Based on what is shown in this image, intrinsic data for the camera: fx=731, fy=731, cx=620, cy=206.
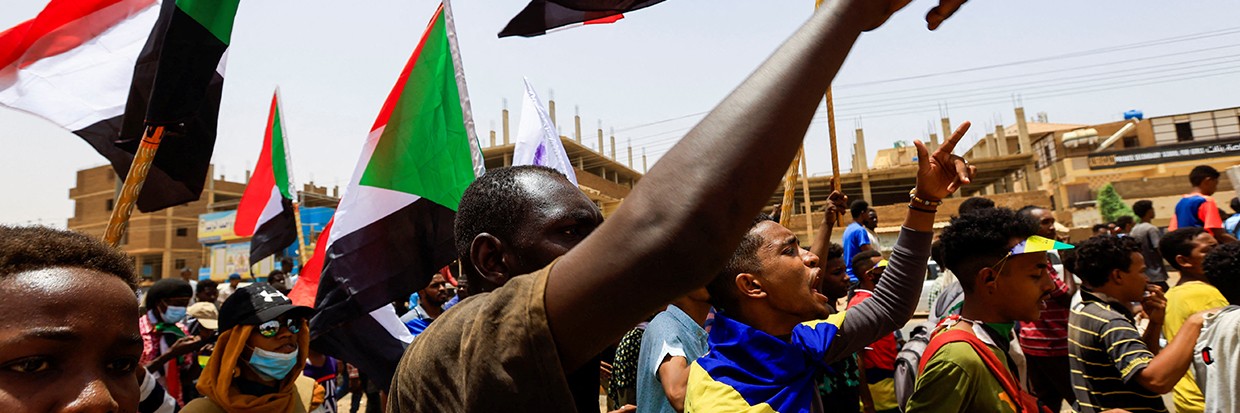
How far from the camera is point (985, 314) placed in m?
3.09

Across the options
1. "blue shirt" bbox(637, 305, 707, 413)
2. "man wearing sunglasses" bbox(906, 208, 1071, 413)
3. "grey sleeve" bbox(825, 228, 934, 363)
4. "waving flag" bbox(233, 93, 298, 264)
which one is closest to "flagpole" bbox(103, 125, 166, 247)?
"blue shirt" bbox(637, 305, 707, 413)

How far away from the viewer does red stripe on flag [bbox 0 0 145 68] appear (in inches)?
168

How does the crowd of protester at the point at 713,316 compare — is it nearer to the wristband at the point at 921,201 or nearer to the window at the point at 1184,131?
the wristband at the point at 921,201

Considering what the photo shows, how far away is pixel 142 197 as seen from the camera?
4137 mm

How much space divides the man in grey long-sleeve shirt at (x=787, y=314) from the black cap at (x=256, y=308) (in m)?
2.33

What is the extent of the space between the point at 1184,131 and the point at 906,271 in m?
53.6

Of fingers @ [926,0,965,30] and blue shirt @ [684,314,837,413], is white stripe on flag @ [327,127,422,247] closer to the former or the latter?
blue shirt @ [684,314,837,413]

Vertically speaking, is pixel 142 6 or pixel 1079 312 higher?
pixel 142 6

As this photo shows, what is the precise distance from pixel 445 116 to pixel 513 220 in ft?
14.5

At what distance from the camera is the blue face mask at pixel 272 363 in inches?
145

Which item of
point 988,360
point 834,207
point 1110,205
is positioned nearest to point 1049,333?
point 834,207

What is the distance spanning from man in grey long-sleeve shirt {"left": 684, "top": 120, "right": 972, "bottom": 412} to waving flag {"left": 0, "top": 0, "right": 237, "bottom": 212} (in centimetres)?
292

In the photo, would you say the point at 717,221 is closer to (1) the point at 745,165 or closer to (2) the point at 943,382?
(1) the point at 745,165

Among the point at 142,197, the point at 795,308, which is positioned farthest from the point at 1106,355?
the point at 142,197
